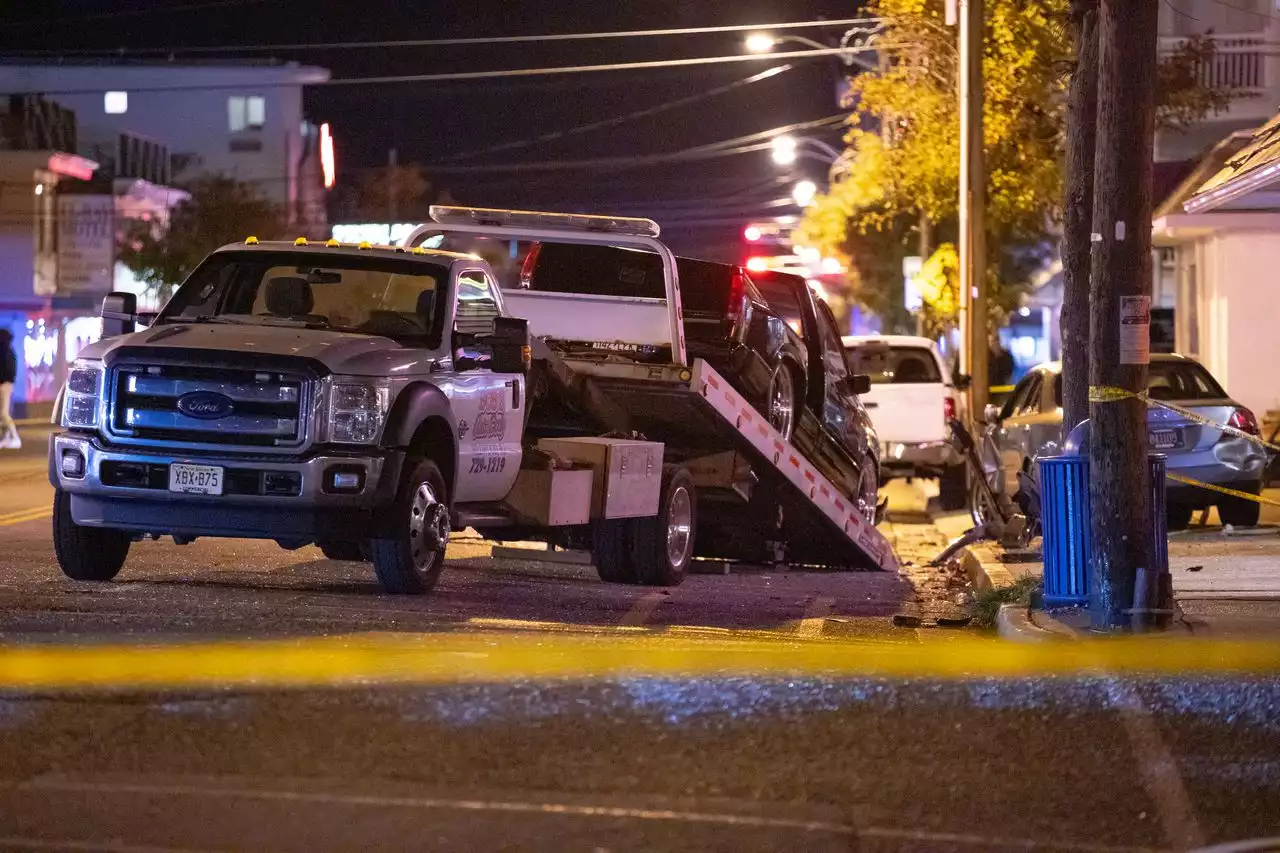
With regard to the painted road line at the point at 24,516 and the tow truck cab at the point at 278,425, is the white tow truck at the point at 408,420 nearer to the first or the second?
the tow truck cab at the point at 278,425

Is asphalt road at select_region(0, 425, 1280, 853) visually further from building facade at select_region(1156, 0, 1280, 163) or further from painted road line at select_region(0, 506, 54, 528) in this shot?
building facade at select_region(1156, 0, 1280, 163)

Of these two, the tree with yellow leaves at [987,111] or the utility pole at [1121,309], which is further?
the tree with yellow leaves at [987,111]

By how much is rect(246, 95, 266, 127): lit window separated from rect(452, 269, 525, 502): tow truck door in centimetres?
5926

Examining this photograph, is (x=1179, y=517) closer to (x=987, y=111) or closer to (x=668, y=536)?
(x=668, y=536)

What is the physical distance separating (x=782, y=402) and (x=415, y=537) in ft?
15.1

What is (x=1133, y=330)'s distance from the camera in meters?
10.2

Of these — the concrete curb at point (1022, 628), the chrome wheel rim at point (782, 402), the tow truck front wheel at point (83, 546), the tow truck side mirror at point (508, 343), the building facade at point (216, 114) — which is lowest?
the concrete curb at point (1022, 628)

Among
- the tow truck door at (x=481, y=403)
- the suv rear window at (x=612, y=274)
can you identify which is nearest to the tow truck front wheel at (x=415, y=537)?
the tow truck door at (x=481, y=403)

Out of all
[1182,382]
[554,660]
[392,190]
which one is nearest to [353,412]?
[554,660]

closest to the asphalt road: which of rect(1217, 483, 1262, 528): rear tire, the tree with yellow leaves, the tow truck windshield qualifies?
the tow truck windshield

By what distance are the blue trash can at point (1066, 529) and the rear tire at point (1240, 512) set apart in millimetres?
6648

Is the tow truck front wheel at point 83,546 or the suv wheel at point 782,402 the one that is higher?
the suv wheel at point 782,402

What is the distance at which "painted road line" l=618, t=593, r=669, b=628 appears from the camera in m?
11.2

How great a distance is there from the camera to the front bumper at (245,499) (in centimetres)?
1069
